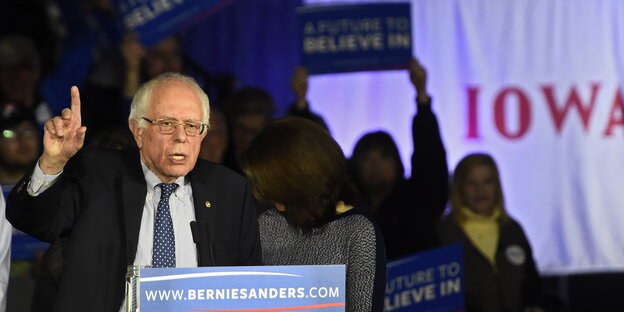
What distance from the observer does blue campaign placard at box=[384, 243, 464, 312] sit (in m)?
4.57

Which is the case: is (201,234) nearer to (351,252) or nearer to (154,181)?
(154,181)

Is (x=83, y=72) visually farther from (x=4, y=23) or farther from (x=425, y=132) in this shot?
(x=425, y=132)

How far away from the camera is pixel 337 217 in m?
3.54

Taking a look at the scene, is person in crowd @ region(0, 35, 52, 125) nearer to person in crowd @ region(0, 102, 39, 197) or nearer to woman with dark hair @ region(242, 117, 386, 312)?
Answer: person in crowd @ region(0, 102, 39, 197)

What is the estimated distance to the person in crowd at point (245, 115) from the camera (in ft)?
19.3

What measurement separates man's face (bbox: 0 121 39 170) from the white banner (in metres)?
2.67

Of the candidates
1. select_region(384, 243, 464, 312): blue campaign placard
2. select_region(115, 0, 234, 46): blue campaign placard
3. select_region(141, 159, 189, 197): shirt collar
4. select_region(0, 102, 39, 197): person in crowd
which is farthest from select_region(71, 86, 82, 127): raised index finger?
select_region(115, 0, 234, 46): blue campaign placard

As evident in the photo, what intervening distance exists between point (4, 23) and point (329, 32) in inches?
95.7

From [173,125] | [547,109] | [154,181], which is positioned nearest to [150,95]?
[173,125]

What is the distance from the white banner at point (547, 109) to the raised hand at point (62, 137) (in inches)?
173

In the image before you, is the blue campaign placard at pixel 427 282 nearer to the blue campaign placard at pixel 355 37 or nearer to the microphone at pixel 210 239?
the blue campaign placard at pixel 355 37

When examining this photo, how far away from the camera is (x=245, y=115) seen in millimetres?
5938

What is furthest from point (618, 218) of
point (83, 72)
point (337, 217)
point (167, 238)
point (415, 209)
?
point (167, 238)

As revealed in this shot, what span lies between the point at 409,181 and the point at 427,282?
0.67m
